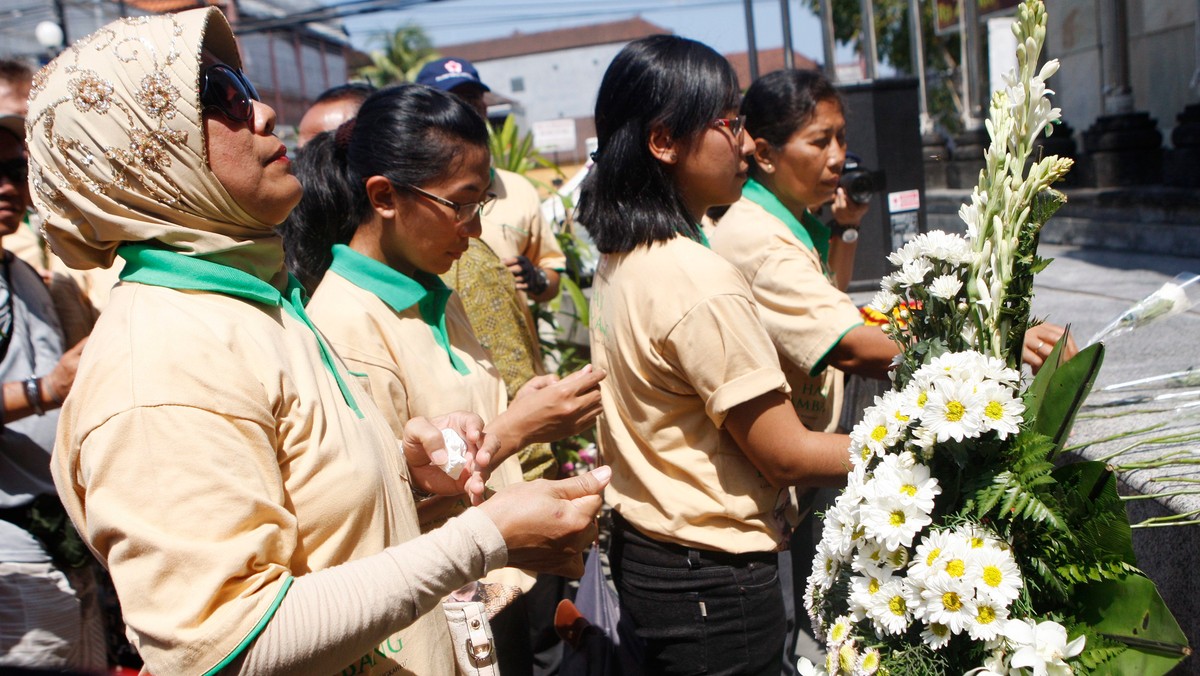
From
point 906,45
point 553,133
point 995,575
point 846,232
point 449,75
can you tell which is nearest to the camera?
point 995,575

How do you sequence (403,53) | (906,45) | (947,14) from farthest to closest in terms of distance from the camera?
1. (403,53)
2. (906,45)
3. (947,14)

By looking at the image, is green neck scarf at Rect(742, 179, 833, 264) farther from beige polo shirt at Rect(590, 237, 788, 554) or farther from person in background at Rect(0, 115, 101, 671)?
person in background at Rect(0, 115, 101, 671)

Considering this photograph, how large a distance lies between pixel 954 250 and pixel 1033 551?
1.46ft

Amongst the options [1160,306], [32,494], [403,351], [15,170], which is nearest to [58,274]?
[15,170]

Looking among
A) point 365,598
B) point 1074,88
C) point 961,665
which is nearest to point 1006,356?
point 961,665

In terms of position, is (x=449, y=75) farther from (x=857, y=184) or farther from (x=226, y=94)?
(x=226, y=94)

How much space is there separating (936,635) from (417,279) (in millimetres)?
1415

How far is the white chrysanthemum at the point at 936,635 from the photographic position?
4.27 feet

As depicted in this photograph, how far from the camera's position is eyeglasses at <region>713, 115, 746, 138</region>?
216cm

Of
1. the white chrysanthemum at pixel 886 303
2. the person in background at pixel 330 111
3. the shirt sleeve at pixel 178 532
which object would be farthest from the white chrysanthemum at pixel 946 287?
the person in background at pixel 330 111

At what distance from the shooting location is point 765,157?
2.90 m

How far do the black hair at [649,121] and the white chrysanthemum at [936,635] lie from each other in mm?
1043

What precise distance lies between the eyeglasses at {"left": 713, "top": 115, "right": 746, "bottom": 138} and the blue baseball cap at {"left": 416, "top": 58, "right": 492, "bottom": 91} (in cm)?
214

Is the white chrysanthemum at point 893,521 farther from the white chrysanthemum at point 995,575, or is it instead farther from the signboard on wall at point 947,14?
the signboard on wall at point 947,14
